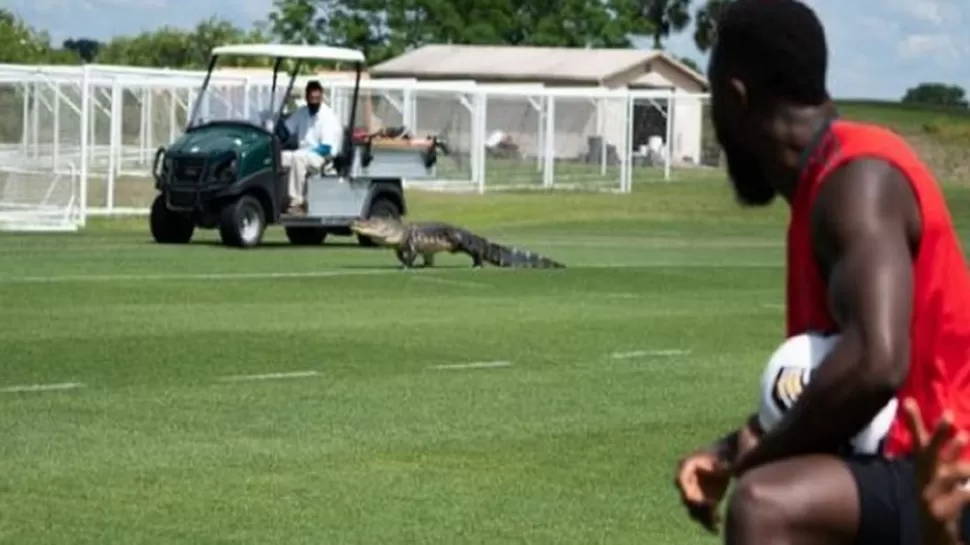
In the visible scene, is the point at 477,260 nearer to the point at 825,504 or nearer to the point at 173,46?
the point at 825,504

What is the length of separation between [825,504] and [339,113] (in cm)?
4032

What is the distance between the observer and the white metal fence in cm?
3797

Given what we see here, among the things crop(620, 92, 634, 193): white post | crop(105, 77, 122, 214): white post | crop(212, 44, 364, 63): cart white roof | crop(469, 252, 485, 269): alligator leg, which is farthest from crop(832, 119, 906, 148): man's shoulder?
crop(620, 92, 634, 193): white post

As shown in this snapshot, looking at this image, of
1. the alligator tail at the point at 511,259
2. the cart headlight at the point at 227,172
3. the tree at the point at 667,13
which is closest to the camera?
the alligator tail at the point at 511,259

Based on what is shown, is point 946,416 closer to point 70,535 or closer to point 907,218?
point 907,218

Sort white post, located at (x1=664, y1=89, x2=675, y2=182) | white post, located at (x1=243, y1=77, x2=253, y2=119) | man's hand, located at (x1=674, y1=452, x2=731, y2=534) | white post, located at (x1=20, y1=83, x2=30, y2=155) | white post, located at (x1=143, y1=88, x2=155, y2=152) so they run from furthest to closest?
white post, located at (x1=664, y1=89, x2=675, y2=182) → white post, located at (x1=143, y1=88, x2=155, y2=152) → white post, located at (x1=20, y1=83, x2=30, y2=155) → white post, located at (x1=243, y1=77, x2=253, y2=119) → man's hand, located at (x1=674, y1=452, x2=731, y2=534)

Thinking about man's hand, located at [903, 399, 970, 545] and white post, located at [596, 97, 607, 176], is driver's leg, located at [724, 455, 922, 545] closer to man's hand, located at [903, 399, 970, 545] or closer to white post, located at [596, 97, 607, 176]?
man's hand, located at [903, 399, 970, 545]

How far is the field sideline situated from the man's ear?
12.3 feet

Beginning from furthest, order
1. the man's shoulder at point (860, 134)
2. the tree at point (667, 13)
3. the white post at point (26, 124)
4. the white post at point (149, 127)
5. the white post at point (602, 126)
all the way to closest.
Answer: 1. the tree at point (667, 13)
2. the white post at point (602, 126)
3. the white post at point (149, 127)
4. the white post at point (26, 124)
5. the man's shoulder at point (860, 134)

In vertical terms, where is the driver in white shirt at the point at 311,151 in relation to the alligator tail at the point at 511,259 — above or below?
above

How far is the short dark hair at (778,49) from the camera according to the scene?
502cm

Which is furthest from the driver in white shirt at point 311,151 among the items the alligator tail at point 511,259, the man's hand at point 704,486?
the man's hand at point 704,486

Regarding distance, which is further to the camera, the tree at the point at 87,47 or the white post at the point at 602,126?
the tree at the point at 87,47

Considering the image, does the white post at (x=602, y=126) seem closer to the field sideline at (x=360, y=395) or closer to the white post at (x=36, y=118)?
the white post at (x=36, y=118)
